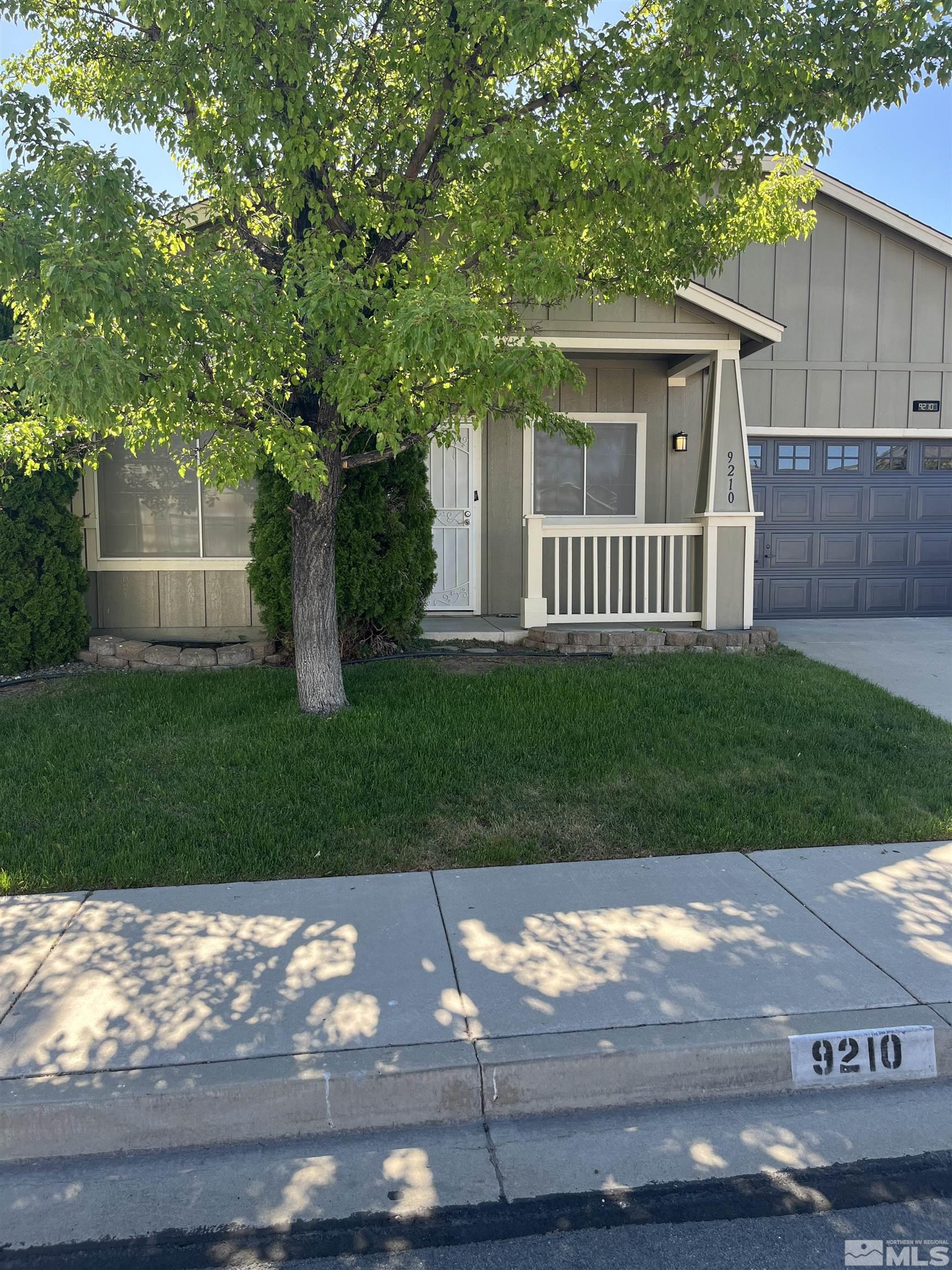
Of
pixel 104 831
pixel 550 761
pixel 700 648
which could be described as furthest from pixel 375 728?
pixel 700 648

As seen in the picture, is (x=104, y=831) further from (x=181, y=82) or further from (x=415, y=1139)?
(x=181, y=82)

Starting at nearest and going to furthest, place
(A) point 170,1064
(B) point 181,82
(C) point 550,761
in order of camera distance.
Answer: (A) point 170,1064, (B) point 181,82, (C) point 550,761

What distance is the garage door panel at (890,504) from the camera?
12.0m

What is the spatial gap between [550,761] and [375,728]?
1.20 m

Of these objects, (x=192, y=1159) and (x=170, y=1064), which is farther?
(x=170, y=1064)

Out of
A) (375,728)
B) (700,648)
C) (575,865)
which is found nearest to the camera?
(575,865)

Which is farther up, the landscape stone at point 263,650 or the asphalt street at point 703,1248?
the landscape stone at point 263,650

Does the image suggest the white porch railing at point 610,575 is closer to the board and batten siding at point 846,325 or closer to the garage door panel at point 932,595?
the board and batten siding at point 846,325

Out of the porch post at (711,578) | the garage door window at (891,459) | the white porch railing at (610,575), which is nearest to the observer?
the white porch railing at (610,575)

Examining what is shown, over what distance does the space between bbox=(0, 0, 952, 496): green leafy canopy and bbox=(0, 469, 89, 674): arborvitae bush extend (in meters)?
1.93

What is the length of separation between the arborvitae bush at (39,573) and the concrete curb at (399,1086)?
5.93 metres

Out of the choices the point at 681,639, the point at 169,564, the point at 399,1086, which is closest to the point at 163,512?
the point at 169,564

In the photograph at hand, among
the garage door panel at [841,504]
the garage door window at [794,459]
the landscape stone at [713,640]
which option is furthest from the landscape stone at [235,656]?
the garage door panel at [841,504]

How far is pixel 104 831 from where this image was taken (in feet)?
16.0
